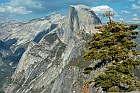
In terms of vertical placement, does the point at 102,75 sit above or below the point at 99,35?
below

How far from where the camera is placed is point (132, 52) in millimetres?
55156

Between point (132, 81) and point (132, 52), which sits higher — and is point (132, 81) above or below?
below

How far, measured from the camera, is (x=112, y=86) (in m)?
53.2

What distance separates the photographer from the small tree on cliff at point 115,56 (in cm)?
5294

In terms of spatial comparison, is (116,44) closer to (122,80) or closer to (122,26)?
(122,26)

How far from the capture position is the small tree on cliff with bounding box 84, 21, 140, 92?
5294cm

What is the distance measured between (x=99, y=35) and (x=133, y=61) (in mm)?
6551

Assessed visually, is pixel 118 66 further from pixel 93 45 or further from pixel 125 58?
pixel 93 45

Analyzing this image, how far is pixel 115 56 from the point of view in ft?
179

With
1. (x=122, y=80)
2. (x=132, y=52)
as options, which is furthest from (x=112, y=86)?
(x=132, y=52)

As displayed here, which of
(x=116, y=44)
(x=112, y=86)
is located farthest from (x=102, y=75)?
(x=116, y=44)

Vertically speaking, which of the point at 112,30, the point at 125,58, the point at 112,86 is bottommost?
the point at 112,86

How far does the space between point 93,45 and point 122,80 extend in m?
7.12

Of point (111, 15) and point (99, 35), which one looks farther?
point (99, 35)
